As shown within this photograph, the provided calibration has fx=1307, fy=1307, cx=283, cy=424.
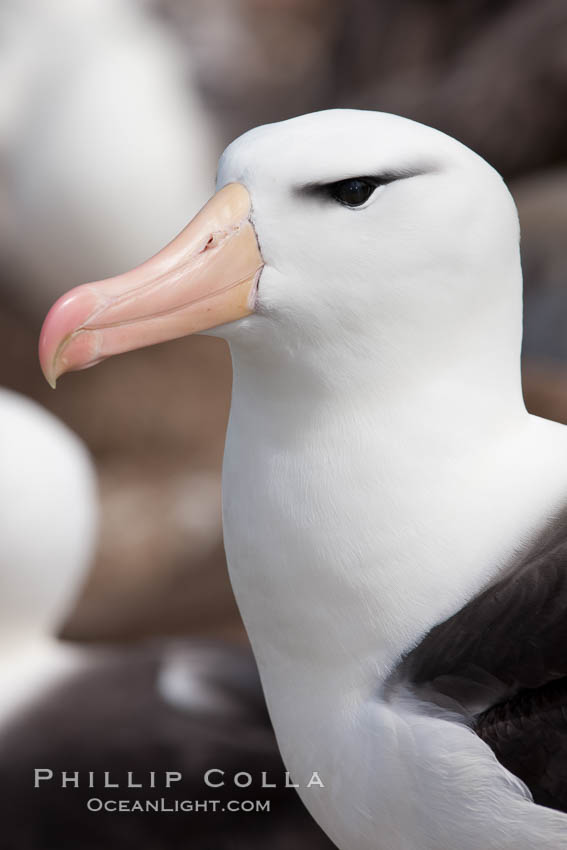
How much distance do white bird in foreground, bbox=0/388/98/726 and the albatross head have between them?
1.42m

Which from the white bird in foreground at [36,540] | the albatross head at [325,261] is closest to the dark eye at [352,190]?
the albatross head at [325,261]

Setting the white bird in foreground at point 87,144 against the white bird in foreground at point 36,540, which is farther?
the white bird in foreground at point 87,144

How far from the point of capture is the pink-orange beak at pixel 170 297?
125 cm

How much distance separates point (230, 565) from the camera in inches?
55.9

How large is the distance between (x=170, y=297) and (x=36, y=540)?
148cm

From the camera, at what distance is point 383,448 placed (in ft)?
4.27

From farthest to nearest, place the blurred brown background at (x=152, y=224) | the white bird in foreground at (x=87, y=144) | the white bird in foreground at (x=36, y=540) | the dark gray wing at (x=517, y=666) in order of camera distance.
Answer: the white bird in foreground at (x=87, y=144) < the blurred brown background at (x=152, y=224) < the white bird in foreground at (x=36, y=540) < the dark gray wing at (x=517, y=666)

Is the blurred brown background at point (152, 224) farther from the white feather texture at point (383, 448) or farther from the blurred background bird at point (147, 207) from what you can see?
the white feather texture at point (383, 448)

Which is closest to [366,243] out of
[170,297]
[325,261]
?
[325,261]

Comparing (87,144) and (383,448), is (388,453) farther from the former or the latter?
(87,144)

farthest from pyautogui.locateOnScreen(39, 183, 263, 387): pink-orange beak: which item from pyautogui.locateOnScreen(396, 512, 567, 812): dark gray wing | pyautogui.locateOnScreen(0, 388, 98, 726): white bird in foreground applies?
pyautogui.locateOnScreen(0, 388, 98, 726): white bird in foreground

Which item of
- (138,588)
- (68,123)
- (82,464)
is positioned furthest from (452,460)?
(68,123)

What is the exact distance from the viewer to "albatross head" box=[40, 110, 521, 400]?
1.24 meters

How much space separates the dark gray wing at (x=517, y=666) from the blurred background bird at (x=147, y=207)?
2.55 meters
